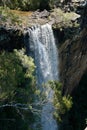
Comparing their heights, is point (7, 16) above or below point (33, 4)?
above

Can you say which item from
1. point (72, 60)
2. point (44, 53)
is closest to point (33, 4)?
point (44, 53)

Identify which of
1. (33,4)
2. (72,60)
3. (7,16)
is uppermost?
(7,16)

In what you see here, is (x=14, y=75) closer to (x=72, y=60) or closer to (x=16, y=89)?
(x=16, y=89)

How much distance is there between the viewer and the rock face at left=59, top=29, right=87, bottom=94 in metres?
16.6

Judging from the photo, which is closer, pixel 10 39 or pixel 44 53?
pixel 10 39

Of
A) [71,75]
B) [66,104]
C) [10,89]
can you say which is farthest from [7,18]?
[71,75]

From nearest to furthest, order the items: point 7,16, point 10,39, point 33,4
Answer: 1. point 7,16
2. point 10,39
3. point 33,4

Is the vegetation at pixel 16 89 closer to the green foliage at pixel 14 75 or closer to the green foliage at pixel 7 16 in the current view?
the green foliage at pixel 14 75

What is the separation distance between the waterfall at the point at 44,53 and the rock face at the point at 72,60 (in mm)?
595

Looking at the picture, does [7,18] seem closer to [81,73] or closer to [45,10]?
[45,10]

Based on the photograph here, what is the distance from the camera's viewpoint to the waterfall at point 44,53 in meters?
14.5

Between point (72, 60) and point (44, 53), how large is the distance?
2.50 meters

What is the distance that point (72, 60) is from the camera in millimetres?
17469

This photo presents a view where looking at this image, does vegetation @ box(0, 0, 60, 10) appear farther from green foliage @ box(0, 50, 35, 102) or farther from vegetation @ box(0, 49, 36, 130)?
green foliage @ box(0, 50, 35, 102)
